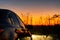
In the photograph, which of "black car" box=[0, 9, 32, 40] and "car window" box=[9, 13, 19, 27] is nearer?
"black car" box=[0, 9, 32, 40]

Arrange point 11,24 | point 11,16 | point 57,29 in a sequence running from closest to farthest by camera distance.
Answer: point 11,24 → point 11,16 → point 57,29

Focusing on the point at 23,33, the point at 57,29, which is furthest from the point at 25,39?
the point at 57,29

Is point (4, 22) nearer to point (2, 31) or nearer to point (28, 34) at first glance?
point (2, 31)

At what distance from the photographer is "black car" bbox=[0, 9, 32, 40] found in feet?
32.6

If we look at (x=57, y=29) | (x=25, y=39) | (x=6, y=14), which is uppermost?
(x=6, y=14)

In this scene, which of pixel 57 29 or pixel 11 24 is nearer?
pixel 11 24

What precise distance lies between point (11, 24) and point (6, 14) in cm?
→ 35

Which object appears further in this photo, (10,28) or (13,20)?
(13,20)

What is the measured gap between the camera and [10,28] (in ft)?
33.3

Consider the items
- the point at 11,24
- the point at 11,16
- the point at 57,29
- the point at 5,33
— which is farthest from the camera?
the point at 57,29

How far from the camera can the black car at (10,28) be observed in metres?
9.93

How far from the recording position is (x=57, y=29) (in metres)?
39.8

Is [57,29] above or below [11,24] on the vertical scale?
below

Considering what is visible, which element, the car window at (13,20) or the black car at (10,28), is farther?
the car window at (13,20)
